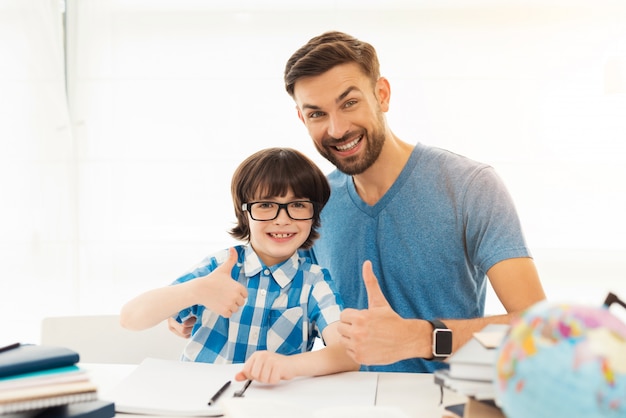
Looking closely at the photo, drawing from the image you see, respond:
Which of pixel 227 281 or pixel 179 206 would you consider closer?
pixel 227 281

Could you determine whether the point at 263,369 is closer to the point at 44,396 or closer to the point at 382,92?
the point at 44,396

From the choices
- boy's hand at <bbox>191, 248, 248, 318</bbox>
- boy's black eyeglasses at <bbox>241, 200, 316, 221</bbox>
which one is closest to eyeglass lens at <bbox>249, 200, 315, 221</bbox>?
boy's black eyeglasses at <bbox>241, 200, 316, 221</bbox>

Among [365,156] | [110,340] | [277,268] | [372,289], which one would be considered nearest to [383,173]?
[365,156]

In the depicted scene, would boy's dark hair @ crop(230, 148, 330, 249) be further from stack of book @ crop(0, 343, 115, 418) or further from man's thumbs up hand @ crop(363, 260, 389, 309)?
stack of book @ crop(0, 343, 115, 418)

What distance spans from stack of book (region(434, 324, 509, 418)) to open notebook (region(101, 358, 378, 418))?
0.24m

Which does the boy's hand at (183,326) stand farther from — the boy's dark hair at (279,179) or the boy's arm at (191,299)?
the boy's dark hair at (279,179)

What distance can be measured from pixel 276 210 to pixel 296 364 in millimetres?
458

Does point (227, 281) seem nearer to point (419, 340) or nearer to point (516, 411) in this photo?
point (419, 340)

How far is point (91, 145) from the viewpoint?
391cm

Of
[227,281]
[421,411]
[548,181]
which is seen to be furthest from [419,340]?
[548,181]

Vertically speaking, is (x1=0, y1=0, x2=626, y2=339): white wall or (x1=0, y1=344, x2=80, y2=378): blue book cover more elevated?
(x1=0, y1=0, x2=626, y2=339): white wall

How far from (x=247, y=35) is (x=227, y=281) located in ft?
8.38

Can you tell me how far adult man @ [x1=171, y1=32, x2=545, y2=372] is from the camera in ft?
6.12

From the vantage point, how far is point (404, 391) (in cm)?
132
